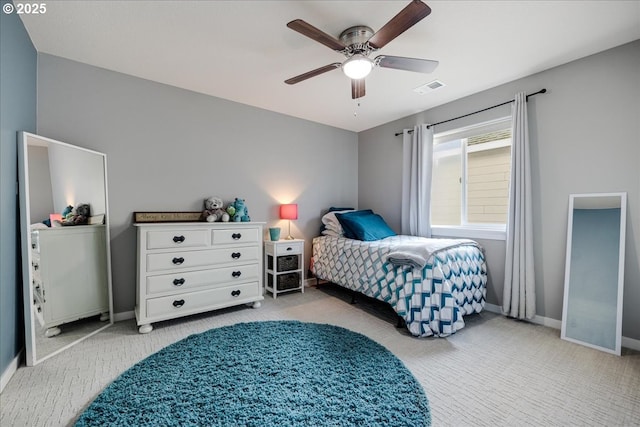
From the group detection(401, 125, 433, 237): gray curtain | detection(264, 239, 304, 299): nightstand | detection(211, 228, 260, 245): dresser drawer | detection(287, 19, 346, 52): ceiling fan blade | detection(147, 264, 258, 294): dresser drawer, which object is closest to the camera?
detection(287, 19, 346, 52): ceiling fan blade

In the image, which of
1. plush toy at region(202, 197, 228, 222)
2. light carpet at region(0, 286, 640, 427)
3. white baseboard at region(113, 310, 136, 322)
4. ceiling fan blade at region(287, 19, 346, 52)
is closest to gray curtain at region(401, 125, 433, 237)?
light carpet at region(0, 286, 640, 427)

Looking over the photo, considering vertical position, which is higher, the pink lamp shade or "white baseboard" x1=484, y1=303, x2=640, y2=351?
the pink lamp shade

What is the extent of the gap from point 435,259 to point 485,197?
A: 1470mm

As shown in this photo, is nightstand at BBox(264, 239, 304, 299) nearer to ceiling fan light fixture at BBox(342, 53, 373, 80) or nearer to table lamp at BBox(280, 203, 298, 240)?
table lamp at BBox(280, 203, 298, 240)

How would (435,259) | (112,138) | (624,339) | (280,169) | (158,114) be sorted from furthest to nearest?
(280,169)
(158,114)
(112,138)
(435,259)
(624,339)

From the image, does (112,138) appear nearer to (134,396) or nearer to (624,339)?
(134,396)

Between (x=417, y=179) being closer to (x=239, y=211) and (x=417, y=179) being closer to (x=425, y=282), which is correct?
(x=425, y=282)

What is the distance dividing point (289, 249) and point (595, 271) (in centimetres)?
300

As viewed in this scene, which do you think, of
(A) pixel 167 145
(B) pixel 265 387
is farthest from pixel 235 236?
(B) pixel 265 387

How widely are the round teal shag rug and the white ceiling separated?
8.03ft

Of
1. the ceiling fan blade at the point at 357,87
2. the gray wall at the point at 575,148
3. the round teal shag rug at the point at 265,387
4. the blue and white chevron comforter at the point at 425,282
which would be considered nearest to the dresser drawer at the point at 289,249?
the blue and white chevron comforter at the point at 425,282

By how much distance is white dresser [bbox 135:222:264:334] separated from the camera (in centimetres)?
236

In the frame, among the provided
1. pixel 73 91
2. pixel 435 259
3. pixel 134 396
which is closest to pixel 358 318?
pixel 435 259

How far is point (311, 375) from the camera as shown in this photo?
1.71 metres
